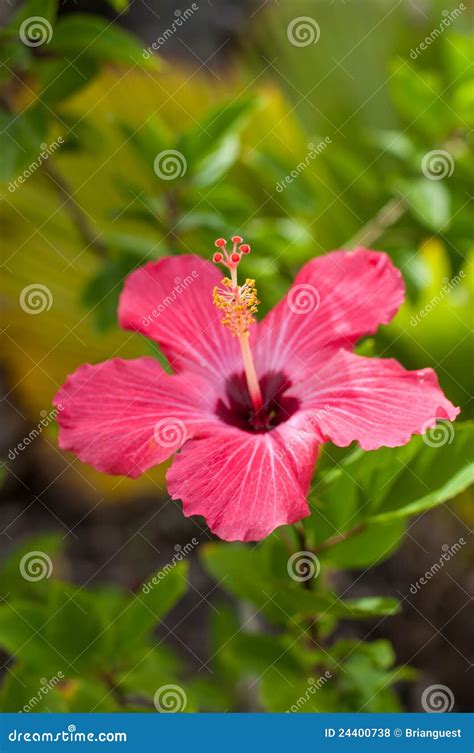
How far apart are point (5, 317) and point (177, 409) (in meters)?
1.24

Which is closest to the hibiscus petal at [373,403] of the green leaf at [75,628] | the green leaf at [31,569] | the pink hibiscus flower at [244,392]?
the pink hibiscus flower at [244,392]

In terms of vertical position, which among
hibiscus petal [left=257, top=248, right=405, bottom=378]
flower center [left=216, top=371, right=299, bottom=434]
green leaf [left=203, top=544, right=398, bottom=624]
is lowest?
green leaf [left=203, top=544, right=398, bottom=624]

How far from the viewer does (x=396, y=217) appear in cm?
139

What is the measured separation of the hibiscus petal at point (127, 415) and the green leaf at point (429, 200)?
561 millimetres

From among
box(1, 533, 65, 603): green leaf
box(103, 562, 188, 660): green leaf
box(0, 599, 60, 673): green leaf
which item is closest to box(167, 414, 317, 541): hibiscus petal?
box(103, 562, 188, 660): green leaf

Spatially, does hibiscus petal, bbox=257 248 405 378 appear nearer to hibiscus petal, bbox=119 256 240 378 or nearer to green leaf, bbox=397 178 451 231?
hibiscus petal, bbox=119 256 240 378

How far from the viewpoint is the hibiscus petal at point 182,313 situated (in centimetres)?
97

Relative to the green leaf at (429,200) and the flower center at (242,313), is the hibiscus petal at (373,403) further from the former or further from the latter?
the green leaf at (429,200)

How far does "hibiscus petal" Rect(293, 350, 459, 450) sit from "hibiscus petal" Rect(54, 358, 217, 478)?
0.13 metres

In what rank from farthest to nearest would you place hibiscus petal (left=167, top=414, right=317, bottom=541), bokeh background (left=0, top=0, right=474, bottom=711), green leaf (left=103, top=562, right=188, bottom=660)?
1. bokeh background (left=0, top=0, right=474, bottom=711)
2. green leaf (left=103, top=562, right=188, bottom=660)
3. hibiscus petal (left=167, top=414, right=317, bottom=541)

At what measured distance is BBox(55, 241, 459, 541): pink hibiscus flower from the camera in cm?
80

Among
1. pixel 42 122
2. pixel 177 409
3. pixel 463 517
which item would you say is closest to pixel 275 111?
pixel 42 122

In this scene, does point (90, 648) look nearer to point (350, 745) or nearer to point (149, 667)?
point (149, 667)

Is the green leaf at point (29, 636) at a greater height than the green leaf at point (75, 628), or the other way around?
the green leaf at point (75, 628)
